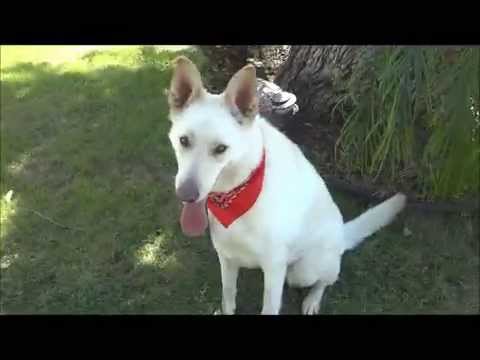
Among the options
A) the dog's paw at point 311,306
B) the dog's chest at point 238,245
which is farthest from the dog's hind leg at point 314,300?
the dog's chest at point 238,245

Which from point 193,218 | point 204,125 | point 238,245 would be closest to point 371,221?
point 238,245

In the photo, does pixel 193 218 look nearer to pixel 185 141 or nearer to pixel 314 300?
pixel 185 141

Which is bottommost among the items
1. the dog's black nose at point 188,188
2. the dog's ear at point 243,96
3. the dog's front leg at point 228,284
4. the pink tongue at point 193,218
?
the dog's front leg at point 228,284

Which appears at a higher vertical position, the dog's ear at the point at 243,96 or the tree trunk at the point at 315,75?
the dog's ear at the point at 243,96

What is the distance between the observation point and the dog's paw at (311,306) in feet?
11.2

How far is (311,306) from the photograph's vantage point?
135 inches

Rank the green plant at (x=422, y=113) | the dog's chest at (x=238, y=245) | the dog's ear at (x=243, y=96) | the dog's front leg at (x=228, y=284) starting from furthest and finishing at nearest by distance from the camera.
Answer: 1. the dog's front leg at (x=228, y=284)
2. the green plant at (x=422, y=113)
3. the dog's chest at (x=238, y=245)
4. the dog's ear at (x=243, y=96)

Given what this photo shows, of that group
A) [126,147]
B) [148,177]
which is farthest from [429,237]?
[126,147]

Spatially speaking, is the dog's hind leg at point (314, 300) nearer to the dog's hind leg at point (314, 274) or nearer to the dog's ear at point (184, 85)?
the dog's hind leg at point (314, 274)

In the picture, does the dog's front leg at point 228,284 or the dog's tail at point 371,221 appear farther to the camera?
the dog's tail at point 371,221

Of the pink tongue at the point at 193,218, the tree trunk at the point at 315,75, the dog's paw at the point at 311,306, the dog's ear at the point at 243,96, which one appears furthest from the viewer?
the tree trunk at the point at 315,75

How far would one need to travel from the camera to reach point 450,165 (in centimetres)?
325

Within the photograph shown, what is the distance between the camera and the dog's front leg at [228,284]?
125 inches

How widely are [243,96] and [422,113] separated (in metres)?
1.31
